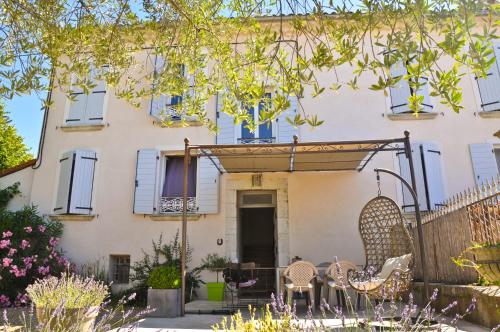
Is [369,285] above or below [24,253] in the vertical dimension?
below

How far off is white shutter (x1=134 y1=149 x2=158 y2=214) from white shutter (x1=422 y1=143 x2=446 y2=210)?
5822 millimetres

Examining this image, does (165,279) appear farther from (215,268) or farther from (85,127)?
(85,127)

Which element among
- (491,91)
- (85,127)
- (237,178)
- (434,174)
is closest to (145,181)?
(237,178)

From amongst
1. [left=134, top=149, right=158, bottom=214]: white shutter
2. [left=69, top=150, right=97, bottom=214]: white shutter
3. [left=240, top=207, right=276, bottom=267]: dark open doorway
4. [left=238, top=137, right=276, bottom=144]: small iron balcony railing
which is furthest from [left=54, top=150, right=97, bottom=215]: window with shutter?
[left=240, top=207, right=276, bottom=267]: dark open doorway

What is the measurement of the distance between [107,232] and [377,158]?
6140 millimetres

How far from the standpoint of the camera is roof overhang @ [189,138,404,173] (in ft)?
21.5

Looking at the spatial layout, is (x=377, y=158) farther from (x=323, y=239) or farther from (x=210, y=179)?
(x=210, y=179)

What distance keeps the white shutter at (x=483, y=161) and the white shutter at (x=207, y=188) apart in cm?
544

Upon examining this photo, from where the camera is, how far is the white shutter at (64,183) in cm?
→ 885

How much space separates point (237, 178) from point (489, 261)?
5.99 metres

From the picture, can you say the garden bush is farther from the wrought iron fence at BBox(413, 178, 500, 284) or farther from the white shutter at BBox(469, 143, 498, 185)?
the white shutter at BBox(469, 143, 498, 185)

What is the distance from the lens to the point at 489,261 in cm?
323

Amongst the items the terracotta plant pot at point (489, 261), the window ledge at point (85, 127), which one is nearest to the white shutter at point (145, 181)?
the window ledge at point (85, 127)

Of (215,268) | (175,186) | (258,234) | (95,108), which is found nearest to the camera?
(215,268)
